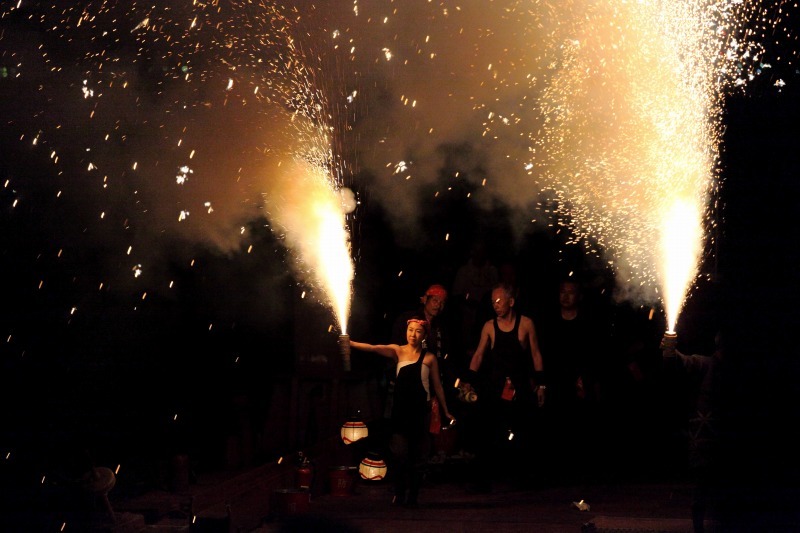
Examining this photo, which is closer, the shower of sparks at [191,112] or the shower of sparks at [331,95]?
the shower of sparks at [331,95]

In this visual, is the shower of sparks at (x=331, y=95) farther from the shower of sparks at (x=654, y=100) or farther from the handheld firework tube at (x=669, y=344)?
the handheld firework tube at (x=669, y=344)

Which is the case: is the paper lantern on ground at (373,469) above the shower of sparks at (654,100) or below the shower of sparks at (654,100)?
below

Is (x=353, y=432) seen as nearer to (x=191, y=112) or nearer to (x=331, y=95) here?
(x=331, y=95)

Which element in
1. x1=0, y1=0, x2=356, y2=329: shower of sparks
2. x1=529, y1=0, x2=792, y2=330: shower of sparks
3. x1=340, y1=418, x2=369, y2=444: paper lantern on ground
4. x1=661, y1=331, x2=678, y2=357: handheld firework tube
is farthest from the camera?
x1=340, y1=418, x2=369, y2=444: paper lantern on ground

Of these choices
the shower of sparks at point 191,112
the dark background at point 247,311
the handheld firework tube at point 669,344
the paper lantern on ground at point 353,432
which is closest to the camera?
the handheld firework tube at point 669,344

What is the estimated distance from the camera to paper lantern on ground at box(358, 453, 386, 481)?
7652 millimetres

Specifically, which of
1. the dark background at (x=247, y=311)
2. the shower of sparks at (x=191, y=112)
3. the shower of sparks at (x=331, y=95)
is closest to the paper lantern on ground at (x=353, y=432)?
the shower of sparks at (x=191, y=112)

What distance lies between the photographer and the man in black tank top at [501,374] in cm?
754

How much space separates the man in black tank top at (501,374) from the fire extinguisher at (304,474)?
4.59ft

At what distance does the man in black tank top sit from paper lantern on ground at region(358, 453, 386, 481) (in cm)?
78

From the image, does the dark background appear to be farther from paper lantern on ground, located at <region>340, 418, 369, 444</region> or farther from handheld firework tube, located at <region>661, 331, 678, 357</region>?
paper lantern on ground, located at <region>340, 418, 369, 444</region>

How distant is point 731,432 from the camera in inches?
253

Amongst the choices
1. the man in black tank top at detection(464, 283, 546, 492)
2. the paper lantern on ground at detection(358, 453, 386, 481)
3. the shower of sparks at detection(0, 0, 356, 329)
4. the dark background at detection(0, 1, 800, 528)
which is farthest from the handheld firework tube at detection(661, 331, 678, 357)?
the paper lantern on ground at detection(358, 453, 386, 481)

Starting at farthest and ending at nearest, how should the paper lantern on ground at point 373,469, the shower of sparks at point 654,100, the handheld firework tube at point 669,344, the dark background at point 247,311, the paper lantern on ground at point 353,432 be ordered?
the paper lantern on ground at point 373,469 → the paper lantern on ground at point 353,432 → the shower of sparks at point 654,100 → the dark background at point 247,311 → the handheld firework tube at point 669,344
